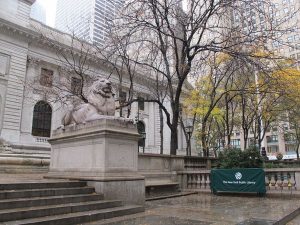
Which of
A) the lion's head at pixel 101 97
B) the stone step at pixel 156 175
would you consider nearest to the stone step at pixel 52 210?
the lion's head at pixel 101 97

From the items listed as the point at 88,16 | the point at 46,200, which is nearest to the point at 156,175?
the point at 46,200

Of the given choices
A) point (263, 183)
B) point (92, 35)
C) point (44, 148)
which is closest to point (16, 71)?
point (44, 148)

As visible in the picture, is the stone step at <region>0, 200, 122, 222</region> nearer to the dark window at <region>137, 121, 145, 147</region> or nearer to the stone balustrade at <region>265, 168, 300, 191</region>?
the stone balustrade at <region>265, 168, 300, 191</region>

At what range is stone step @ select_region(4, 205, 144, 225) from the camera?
5.81m

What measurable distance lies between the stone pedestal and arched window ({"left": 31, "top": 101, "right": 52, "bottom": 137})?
22913 mm

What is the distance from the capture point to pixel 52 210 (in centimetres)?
652

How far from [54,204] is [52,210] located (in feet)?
1.75

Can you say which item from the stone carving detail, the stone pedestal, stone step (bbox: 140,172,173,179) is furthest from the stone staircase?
the stone carving detail

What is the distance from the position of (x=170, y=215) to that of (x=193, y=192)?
686 centimetres

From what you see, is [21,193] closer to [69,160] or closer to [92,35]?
[69,160]

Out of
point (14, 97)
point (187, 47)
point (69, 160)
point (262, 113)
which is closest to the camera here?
point (69, 160)

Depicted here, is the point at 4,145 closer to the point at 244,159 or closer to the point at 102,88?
the point at 102,88

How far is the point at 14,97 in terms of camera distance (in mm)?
28656

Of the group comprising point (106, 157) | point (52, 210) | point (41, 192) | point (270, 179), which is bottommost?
point (52, 210)
